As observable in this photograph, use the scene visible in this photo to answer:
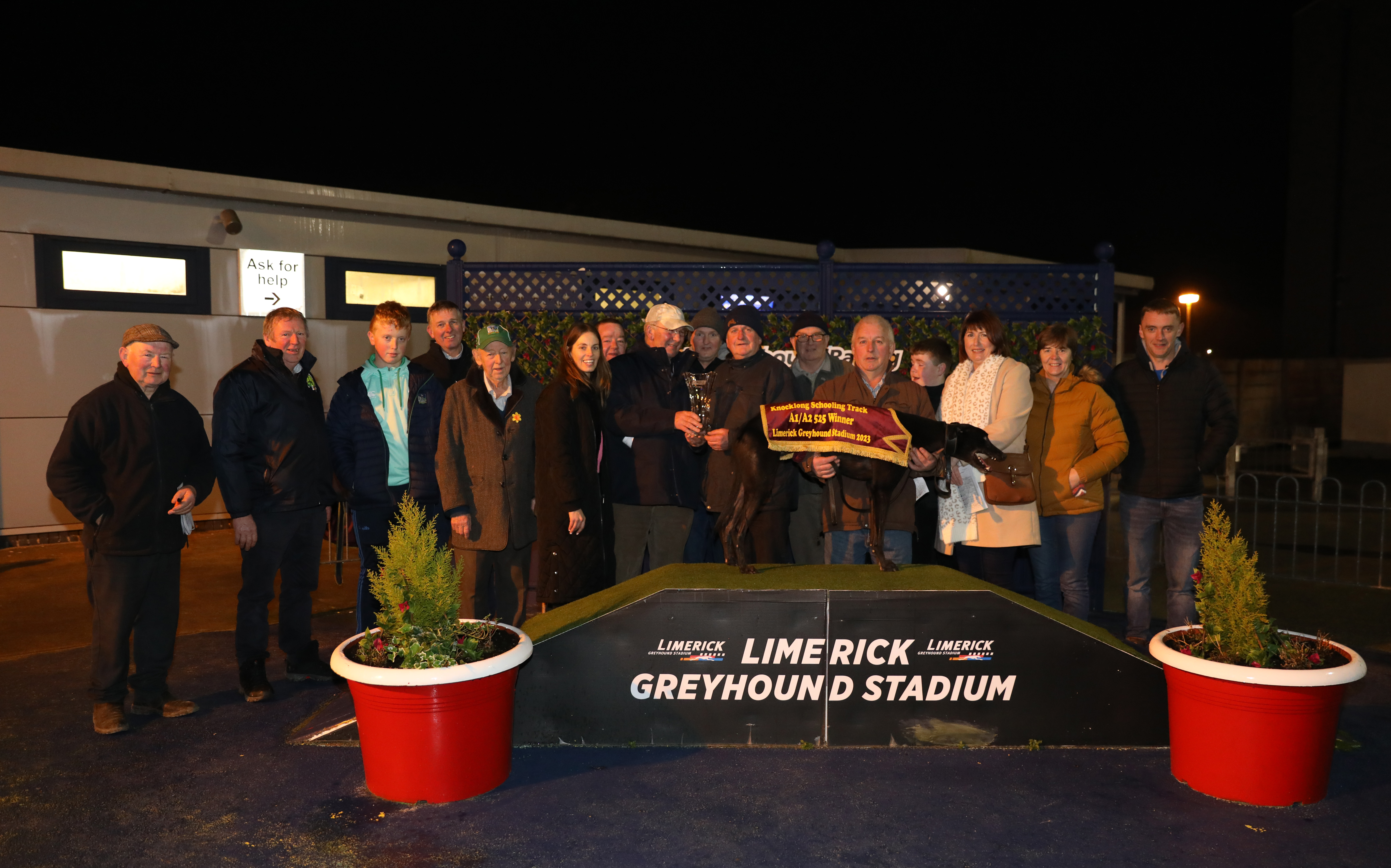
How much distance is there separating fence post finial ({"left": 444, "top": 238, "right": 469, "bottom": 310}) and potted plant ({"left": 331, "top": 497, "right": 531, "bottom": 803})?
152 inches

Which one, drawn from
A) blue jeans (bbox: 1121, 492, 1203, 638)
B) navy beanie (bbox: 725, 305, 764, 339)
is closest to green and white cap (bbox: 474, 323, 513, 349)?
navy beanie (bbox: 725, 305, 764, 339)

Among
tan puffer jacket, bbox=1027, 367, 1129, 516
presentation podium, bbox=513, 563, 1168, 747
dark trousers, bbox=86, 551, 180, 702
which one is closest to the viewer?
presentation podium, bbox=513, 563, 1168, 747

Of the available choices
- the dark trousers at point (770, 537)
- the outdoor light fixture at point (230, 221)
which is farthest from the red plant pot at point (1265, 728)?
the outdoor light fixture at point (230, 221)

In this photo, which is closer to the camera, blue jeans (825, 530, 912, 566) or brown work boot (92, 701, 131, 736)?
brown work boot (92, 701, 131, 736)

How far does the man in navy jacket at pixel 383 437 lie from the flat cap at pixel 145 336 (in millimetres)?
811

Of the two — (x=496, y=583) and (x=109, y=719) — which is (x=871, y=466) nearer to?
(x=496, y=583)

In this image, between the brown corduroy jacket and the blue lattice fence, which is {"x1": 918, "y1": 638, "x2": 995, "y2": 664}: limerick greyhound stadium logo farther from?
the blue lattice fence

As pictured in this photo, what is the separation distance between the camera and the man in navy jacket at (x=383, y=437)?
4.83m

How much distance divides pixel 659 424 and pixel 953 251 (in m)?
9.33

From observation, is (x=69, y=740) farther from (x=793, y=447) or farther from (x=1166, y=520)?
(x=1166, y=520)

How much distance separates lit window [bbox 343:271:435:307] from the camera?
9836 millimetres

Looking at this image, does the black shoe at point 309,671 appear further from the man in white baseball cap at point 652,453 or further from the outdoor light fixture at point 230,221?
the outdoor light fixture at point 230,221

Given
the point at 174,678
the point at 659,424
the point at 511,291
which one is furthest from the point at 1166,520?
the point at 174,678

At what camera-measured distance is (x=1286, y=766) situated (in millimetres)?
3395
